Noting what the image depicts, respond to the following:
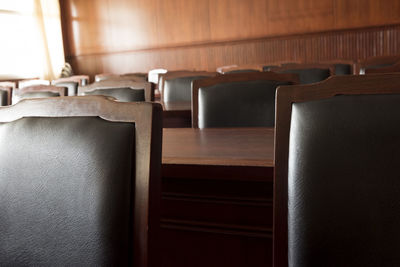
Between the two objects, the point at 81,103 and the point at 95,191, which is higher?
the point at 81,103

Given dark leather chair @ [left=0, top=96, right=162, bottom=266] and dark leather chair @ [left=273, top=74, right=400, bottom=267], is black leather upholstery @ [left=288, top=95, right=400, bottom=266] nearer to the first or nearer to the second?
dark leather chair @ [left=273, top=74, right=400, bottom=267]

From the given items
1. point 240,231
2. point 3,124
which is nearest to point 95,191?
point 3,124

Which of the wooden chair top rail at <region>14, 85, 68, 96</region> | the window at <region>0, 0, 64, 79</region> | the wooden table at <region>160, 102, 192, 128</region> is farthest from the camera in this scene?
the window at <region>0, 0, 64, 79</region>

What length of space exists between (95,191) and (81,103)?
7.3 inches

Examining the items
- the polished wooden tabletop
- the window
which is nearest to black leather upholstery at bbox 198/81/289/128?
the polished wooden tabletop

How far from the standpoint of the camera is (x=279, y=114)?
77 centimetres

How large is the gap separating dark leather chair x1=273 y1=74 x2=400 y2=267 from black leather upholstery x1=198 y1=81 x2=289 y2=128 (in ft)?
3.34

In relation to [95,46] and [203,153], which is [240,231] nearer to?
[203,153]

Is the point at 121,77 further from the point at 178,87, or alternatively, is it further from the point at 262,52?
the point at 262,52

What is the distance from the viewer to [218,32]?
8.17 meters

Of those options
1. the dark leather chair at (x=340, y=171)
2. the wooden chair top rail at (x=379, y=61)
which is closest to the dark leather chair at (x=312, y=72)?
the wooden chair top rail at (x=379, y=61)

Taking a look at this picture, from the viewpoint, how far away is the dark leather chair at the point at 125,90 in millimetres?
2416

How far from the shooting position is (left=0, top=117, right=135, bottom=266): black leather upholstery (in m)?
0.76

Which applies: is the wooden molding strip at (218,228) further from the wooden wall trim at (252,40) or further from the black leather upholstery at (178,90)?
the wooden wall trim at (252,40)
